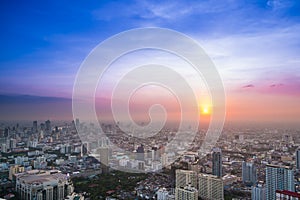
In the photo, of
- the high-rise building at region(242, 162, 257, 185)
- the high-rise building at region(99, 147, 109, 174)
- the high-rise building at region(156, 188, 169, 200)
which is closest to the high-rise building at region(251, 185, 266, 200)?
the high-rise building at region(242, 162, 257, 185)

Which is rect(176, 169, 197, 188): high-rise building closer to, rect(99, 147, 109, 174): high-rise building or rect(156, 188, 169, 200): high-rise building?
rect(156, 188, 169, 200): high-rise building

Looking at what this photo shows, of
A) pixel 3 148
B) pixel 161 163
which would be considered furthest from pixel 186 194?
pixel 3 148

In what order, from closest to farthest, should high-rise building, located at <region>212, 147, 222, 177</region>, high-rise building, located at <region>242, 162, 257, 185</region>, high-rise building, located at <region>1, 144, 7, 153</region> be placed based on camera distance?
high-rise building, located at <region>242, 162, 257, 185</region> → high-rise building, located at <region>212, 147, 222, 177</region> → high-rise building, located at <region>1, 144, 7, 153</region>

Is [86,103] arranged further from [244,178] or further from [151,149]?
[244,178]

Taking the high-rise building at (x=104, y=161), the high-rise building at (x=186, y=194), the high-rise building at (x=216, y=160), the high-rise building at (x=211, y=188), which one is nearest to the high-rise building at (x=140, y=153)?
the high-rise building at (x=104, y=161)

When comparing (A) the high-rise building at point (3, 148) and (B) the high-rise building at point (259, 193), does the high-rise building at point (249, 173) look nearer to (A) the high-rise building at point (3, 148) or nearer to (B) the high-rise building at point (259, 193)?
(B) the high-rise building at point (259, 193)

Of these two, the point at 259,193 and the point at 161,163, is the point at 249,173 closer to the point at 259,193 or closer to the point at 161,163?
the point at 259,193

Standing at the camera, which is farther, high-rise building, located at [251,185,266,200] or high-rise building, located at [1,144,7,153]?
high-rise building, located at [1,144,7,153]
